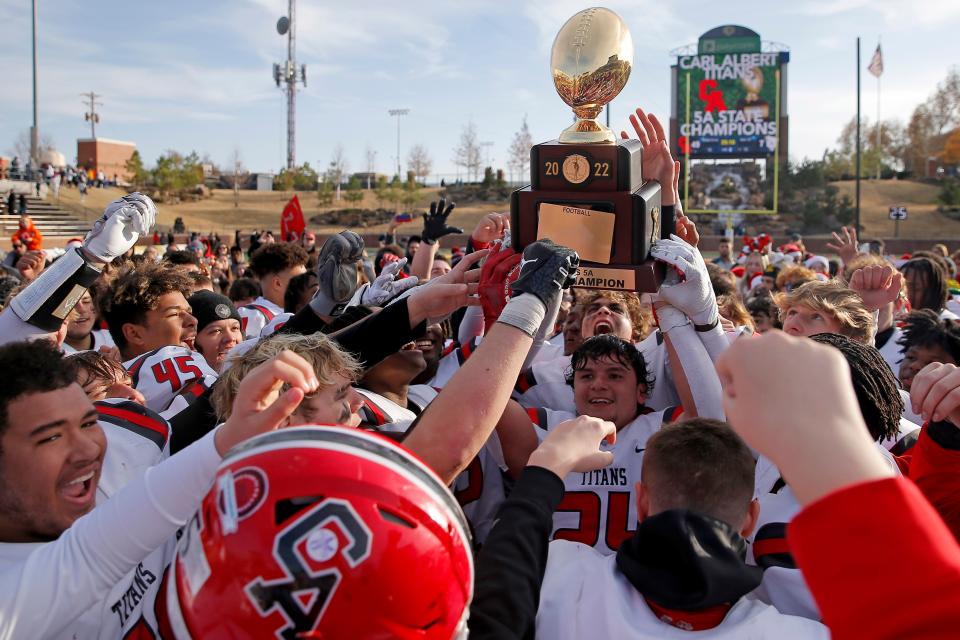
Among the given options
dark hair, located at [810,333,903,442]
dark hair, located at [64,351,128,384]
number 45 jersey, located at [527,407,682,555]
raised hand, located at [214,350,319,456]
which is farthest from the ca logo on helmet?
dark hair, located at [64,351,128,384]

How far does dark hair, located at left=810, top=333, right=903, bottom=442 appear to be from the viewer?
2.50m

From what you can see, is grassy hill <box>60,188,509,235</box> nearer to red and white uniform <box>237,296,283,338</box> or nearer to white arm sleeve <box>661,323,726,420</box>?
red and white uniform <box>237,296,283,338</box>

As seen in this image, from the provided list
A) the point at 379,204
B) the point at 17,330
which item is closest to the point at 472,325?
the point at 17,330

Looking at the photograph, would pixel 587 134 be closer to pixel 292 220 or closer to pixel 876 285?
pixel 876 285

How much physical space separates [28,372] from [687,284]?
2.17 metres

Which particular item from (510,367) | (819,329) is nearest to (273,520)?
(510,367)

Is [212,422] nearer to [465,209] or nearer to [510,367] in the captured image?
[510,367]

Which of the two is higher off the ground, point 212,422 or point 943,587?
point 943,587

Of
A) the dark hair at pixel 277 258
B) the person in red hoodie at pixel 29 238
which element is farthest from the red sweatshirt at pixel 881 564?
the person in red hoodie at pixel 29 238

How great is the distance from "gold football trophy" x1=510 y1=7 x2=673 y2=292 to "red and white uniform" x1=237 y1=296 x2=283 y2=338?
3.37 meters

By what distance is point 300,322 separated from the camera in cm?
392

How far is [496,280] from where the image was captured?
2.72m

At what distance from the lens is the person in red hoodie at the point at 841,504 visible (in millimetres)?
842

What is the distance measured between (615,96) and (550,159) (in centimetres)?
44
